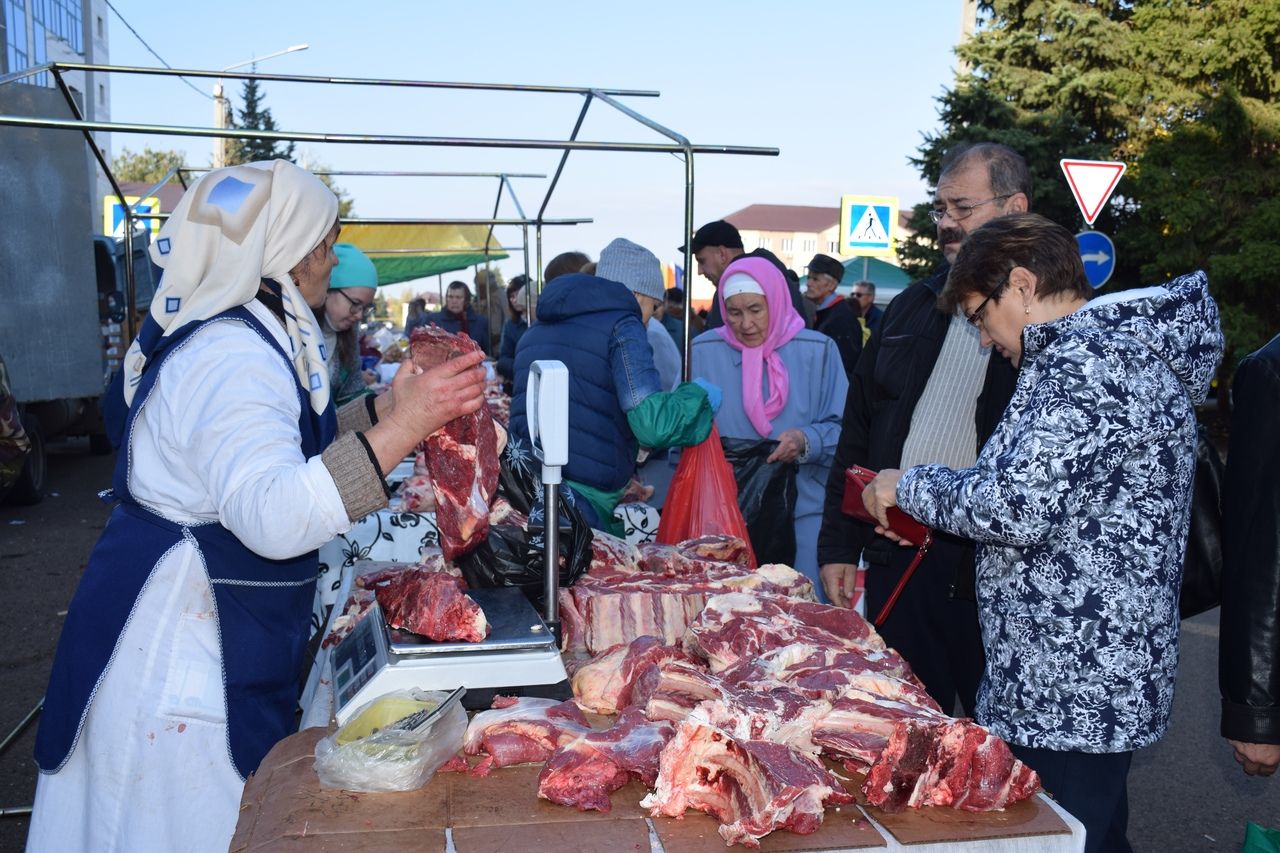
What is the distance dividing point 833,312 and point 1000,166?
6.50 metres

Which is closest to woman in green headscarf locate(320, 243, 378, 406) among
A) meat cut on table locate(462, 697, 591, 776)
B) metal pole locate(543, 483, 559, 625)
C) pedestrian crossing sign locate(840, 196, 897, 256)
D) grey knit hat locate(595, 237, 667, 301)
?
grey knit hat locate(595, 237, 667, 301)

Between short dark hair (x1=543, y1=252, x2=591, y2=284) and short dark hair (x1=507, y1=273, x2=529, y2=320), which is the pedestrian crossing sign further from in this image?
short dark hair (x1=543, y1=252, x2=591, y2=284)

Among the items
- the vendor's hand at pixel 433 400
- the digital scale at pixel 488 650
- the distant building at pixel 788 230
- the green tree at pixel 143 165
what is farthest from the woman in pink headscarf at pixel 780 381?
the distant building at pixel 788 230

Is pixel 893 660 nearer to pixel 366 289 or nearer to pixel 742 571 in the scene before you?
pixel 742 571

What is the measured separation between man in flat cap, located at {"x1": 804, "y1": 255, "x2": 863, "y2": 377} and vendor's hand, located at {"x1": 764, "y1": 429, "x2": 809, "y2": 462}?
3.25 metres

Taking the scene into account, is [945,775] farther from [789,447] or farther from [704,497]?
[789,447]

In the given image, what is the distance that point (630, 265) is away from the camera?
5.20 metres

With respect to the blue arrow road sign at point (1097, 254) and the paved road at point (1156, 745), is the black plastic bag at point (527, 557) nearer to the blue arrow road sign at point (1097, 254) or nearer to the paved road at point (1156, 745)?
the paved road at point (1156, 745)

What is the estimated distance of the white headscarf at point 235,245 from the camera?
91.4 inches

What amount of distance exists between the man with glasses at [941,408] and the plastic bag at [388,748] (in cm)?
177

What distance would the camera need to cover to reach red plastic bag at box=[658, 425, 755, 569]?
4832 millimetres

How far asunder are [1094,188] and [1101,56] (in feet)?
43.9

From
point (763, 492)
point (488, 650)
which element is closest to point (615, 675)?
point (488, 650)

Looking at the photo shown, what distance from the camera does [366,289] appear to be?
572 cm
